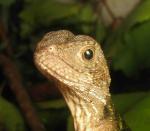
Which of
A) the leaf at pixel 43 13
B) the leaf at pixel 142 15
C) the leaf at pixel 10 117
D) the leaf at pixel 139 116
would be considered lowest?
the leaf at pixel 139 116

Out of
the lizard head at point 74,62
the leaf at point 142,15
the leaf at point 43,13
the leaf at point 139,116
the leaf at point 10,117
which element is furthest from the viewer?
the leaf at point 43,13

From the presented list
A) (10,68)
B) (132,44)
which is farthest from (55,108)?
(132,44)

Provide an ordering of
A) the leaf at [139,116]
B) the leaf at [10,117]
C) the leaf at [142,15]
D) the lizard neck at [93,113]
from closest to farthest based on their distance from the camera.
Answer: the lizard neck at [93,113], the leaf at [139,116], the leaf at [10,117], the leaf at [142,15]

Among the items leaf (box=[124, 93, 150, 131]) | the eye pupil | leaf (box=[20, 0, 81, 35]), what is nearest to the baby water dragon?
the eye pupil

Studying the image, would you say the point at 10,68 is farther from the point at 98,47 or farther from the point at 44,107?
the point at 98,47

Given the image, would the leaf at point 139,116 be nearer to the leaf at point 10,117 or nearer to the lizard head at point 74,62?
the lizard head at point 74,62

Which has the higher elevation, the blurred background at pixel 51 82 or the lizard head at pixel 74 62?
the lizard head at pixel 74 62

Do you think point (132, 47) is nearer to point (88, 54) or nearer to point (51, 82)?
point (51, 82)

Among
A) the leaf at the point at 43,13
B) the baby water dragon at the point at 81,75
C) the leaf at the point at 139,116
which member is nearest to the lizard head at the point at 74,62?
the baby water dragon at the point at 81,75
